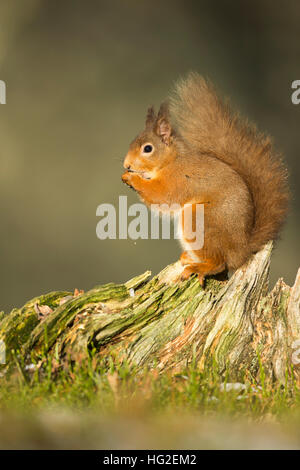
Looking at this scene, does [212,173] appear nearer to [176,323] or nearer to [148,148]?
[148,148]

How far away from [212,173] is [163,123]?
0.30 meters

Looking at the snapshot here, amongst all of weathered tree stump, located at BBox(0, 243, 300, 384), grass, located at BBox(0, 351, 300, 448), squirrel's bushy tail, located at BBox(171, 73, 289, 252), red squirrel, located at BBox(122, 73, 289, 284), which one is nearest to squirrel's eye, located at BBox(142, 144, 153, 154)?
red squirrel, located at BBox(122, 73, 289, 284)

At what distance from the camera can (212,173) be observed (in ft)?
6.84

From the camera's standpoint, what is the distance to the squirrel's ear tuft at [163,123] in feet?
7.12

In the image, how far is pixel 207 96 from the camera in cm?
216

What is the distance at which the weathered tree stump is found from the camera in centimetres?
192

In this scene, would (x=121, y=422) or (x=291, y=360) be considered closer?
(x=121, y=422)

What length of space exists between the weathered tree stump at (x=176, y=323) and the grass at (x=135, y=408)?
0.23 feet

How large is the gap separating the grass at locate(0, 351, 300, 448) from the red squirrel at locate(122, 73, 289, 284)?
0.47 meters

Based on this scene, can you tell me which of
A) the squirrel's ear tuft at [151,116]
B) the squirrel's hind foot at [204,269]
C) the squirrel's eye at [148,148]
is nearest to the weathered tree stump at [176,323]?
the squirrel's hind foot at [204,269]

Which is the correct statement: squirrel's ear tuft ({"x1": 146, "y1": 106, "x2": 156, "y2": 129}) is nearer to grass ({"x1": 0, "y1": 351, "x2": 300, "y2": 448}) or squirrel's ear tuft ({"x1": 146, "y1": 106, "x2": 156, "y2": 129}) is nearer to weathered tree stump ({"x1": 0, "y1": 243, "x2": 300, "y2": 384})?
weathered tree stump ({"x1": 0, "y1": 243, "x2": 300, "y2": 384})

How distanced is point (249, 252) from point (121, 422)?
0.97 m

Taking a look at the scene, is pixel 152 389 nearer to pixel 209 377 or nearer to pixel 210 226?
pixel 209 377
